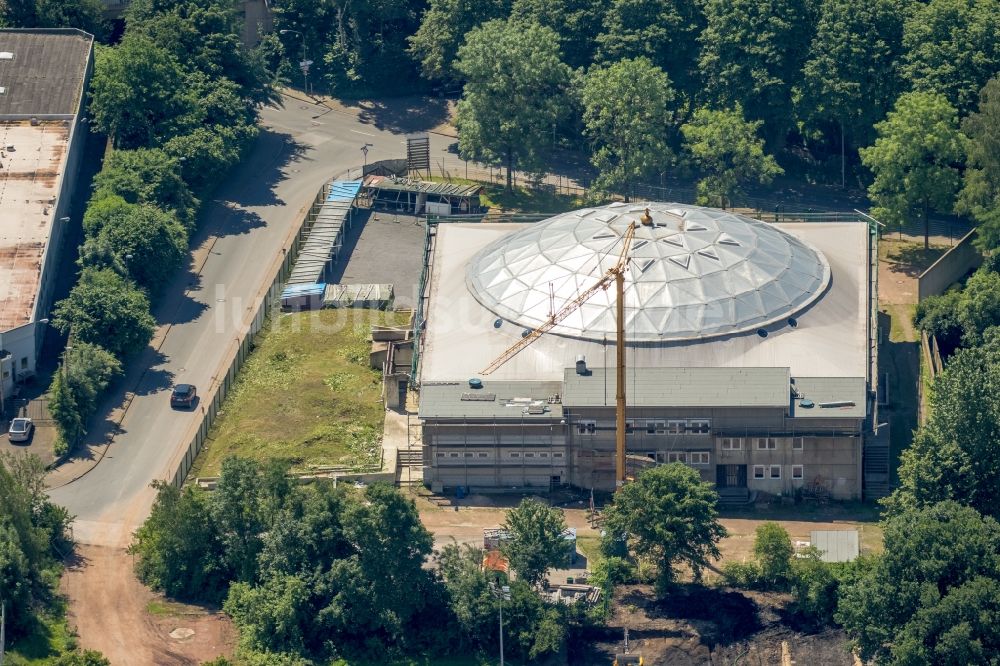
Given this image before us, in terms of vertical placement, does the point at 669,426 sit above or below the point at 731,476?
above

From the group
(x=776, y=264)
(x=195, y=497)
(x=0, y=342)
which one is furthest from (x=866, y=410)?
(x=0, y=342)

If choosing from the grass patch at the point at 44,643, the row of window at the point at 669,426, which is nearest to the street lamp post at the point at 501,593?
the row of window at the point at 669,426

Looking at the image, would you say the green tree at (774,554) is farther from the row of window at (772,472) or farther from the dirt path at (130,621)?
the dirt path at (130,621)

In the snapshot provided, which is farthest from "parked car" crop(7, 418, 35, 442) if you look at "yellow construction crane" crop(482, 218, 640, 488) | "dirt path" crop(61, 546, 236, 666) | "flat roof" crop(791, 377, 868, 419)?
"flat roof" crop(791, 377, 868, 419)

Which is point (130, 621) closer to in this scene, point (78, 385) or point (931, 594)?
point (78, 385)

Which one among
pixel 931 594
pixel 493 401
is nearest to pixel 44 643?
pixel 493 401
